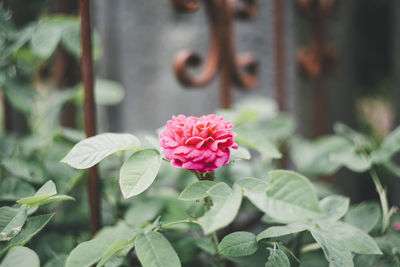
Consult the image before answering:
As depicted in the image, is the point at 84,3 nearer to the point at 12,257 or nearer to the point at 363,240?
the point at 12,257

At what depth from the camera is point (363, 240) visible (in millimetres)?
630

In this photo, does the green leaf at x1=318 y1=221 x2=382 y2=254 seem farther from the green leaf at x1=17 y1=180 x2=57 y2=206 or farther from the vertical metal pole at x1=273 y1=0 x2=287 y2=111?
the vertical metal pole at x1=273 y1=0 x2=287 y2=111

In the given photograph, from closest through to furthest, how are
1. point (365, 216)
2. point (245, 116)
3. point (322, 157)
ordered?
point (365, 216), point (245, 116), point (322, 157)

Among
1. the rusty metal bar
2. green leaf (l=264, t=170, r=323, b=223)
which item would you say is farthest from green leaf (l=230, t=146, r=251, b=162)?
the rusty metal bar

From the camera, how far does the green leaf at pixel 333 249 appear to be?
54cm

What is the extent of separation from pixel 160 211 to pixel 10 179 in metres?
0.34

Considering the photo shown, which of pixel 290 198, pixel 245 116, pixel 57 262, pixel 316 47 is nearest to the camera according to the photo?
pixel 290 198

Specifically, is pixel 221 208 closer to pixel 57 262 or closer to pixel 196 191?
pixel 196 191

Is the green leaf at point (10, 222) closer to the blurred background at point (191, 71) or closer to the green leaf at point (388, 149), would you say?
the blurred background at point (191, 71)

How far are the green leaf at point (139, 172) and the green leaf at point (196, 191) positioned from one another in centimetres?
6

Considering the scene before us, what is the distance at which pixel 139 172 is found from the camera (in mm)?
564

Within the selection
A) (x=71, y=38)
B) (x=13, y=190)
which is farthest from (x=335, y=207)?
(x=71, y=38)

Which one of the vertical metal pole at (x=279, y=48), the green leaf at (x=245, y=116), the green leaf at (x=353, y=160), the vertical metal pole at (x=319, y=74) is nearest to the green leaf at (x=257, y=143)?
the green leaf at (x=245, y=116)

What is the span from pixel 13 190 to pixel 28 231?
0.62ft
